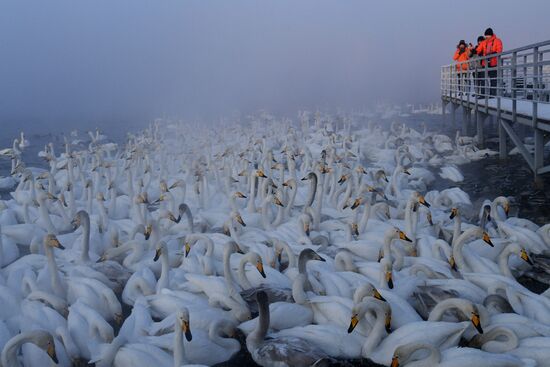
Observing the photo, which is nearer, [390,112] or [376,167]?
[376,167]

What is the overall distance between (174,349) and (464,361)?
266cm

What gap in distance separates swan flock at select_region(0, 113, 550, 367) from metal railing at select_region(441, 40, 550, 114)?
10.3ft

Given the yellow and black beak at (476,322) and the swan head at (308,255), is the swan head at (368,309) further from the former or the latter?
the swan head at (308,255)

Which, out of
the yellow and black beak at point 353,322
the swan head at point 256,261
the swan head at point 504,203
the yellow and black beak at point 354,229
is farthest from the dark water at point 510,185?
the yellow and black beak at point 353,322

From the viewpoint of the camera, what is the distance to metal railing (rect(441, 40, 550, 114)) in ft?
40.5

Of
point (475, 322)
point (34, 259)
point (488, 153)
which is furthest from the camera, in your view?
point (488, 153)

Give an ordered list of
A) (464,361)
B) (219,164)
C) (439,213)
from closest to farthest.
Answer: (464,361) → (439,213) → (219,164)

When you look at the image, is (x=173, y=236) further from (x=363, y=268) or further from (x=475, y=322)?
(x=475, y=322)

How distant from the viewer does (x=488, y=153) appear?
1786cm

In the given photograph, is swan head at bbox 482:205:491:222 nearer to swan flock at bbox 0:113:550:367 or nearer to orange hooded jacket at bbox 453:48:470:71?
swan flock at bbox 0:113:550:367

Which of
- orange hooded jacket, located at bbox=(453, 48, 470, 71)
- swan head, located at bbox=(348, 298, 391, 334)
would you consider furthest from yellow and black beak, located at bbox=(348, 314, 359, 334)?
orange hooded jacket, located at bbox=(453, 48, 470, 71)

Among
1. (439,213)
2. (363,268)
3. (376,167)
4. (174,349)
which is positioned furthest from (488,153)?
(174,349)

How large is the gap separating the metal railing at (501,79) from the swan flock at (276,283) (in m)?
3.13

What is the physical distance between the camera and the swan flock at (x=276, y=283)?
594 centimetres
